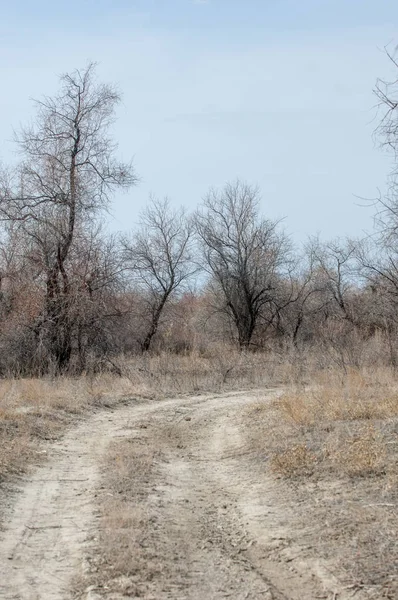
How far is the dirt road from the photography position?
17.1ft

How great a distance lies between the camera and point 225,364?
2459cm

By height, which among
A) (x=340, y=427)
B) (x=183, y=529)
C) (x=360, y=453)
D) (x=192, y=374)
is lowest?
(x=183, y=529)

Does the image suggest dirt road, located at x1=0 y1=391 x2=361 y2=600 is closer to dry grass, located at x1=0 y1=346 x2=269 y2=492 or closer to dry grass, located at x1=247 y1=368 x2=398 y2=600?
dry grass, located at x1=247 y1=368 x2=398 y2=600

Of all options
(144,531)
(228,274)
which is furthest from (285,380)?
(228,274)

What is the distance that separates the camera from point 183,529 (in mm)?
6660

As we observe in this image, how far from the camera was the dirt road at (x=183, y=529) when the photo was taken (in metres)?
5.22

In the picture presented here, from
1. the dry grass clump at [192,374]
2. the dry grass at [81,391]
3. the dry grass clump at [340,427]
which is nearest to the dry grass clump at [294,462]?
the dry grass clump at [340,427]

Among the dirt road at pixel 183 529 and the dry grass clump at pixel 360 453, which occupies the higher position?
the dry grass clump at pixel 360 453

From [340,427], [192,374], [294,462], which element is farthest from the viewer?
[192,374]

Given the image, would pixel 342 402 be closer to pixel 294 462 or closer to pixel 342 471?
pixel 294 462

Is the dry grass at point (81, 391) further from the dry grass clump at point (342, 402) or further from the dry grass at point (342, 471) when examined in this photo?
the dry grass clump at point (342, 402)

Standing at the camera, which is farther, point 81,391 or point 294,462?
point 81,391

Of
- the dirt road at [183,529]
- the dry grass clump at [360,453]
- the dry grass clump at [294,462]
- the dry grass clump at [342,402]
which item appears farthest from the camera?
the dry grass clump at [342,402]

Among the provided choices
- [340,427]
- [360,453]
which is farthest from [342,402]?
[360,453]
